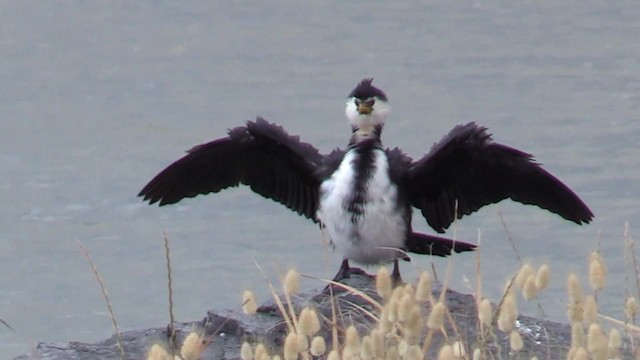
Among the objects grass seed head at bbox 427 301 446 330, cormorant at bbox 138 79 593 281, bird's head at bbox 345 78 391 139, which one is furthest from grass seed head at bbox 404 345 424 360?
bird's head at bbox 345 78 391 139

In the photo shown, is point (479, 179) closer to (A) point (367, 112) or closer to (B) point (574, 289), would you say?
(A) point (367, 112)

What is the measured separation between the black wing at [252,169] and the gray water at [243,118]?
165 cm

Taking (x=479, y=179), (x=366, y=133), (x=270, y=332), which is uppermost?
(x=366, y=133)

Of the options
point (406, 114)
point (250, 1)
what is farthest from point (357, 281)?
point (250, 1)

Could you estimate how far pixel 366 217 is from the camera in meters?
6.66

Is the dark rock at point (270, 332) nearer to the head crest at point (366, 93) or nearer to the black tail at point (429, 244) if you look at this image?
the black tail at point (429, 244)

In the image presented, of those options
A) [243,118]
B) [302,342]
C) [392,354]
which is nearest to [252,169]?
[392,354]

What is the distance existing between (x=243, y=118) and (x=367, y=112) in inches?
219

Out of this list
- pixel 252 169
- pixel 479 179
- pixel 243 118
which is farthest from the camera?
pixel 243 118

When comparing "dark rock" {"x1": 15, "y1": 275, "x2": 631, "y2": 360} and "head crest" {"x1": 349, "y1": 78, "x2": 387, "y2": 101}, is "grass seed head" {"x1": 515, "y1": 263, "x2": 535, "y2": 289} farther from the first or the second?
"head crest" {"x1": 349, "y1": 78, "x2": 387, "y2": 101}

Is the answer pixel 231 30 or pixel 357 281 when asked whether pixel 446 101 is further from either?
pixel 357 281

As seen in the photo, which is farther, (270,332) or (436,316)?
(270,332)

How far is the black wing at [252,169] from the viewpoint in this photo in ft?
23.5

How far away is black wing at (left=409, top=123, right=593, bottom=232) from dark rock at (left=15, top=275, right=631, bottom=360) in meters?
1.16
